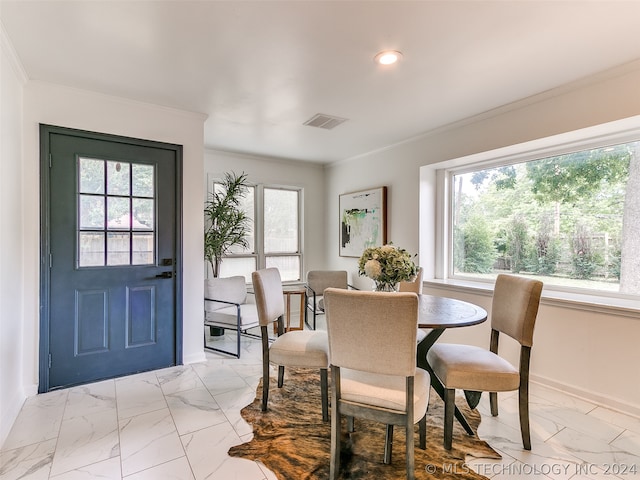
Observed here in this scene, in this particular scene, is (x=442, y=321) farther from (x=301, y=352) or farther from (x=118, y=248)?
(x=118, y=248)

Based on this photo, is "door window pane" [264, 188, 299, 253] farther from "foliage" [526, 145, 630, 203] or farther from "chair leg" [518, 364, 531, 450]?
"chair leg" [518, 364, 531, 450]

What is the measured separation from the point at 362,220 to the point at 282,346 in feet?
8.84

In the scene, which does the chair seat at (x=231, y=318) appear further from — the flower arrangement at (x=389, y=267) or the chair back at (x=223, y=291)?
the flower arrangement at (x=389, y=267)

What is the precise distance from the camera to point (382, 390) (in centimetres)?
164

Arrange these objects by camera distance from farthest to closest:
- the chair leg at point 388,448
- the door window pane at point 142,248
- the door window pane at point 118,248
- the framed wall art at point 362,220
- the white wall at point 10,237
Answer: the framed wall art at point 362,220, the door window pane at point 142,248, the door window pane at point 118,248, the white wall at point 10,237, the chair leg at point 388,448

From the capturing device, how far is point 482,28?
6.16ft

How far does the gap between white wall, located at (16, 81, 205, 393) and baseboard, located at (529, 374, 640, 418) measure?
10.2 ft

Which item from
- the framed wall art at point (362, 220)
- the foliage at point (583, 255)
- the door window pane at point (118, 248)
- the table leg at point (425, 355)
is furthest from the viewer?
the framed wall art at point (362, 220)

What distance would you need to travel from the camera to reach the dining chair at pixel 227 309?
352 centimetres

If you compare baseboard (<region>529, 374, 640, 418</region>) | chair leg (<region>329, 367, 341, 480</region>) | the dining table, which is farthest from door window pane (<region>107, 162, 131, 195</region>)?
baseboard (<region>529, 374, 640, 418</region>)

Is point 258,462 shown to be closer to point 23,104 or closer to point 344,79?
point 344,79

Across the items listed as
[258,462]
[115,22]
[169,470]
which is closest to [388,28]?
A: [115,22]

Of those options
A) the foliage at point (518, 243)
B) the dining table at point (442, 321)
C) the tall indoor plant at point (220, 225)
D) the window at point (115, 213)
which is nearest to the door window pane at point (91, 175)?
the window at point (115, 213)

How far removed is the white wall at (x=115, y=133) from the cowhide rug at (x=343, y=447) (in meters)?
1.38
